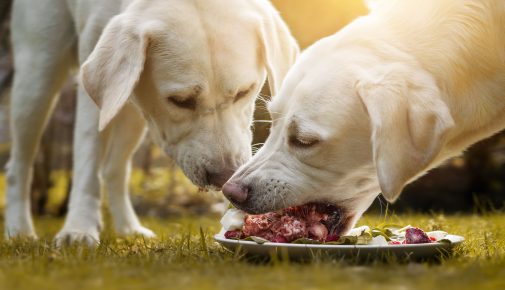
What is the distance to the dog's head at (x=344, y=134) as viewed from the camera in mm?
2934

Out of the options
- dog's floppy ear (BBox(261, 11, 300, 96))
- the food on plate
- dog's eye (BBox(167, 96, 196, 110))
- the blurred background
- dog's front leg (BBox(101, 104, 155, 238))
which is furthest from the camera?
the blurred background

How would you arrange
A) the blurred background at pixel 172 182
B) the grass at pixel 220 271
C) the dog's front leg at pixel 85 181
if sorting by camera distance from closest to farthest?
1. the grass at pixel 220 271
2. the dog's front leg at pixel 85 181
3. the blurred background at pixel 172 182

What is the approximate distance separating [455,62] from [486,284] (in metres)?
1.23

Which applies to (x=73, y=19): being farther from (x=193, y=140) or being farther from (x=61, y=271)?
(x=61, y=271)

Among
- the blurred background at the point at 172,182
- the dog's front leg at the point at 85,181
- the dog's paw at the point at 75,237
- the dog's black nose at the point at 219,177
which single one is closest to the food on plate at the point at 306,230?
the dog's black nose at the point at 219,177

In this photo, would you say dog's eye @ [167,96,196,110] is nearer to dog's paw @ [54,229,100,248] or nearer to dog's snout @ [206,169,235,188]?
dog's snout @ [206,169,235,188]

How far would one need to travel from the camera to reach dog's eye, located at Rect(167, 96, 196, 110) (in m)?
4.08

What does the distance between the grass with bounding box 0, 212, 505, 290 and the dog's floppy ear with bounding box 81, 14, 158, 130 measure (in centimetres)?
87

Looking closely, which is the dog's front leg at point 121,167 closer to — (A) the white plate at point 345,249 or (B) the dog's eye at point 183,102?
(B) the dog's eye at point 183,102

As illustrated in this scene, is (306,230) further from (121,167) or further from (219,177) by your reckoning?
(121,167)

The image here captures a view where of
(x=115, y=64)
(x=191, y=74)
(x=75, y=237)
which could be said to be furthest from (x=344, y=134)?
(x=75, y=237)

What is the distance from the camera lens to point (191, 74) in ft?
13.1

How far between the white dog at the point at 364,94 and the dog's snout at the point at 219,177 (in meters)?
0.54

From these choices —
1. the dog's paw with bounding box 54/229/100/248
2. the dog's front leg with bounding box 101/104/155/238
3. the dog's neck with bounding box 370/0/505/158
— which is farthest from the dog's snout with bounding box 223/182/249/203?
the dog's front leg with bounding box 101/104/155/238
